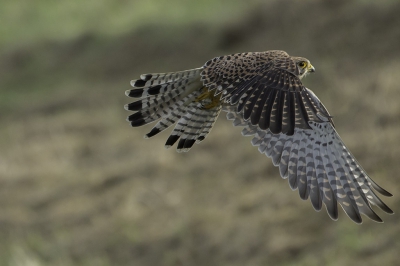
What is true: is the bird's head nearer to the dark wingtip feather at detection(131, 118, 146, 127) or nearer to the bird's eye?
the bird's eye

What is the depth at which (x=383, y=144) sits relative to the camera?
10500 millimetres

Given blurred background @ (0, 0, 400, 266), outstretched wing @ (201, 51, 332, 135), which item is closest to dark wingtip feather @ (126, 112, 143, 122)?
outstretched wing @ (201, 51, 332, 135)

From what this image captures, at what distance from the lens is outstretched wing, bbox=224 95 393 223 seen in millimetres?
6152

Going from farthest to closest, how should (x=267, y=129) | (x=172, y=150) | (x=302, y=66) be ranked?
1. (x=172, y=150)
2. (x=302, y=66)
3. (x=267, y=129)

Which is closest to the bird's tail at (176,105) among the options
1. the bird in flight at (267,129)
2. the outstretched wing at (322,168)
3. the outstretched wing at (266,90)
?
the bird in flight at (267,129)

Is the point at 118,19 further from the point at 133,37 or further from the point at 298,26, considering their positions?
the point at 298,26

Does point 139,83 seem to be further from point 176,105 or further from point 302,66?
point 302,66

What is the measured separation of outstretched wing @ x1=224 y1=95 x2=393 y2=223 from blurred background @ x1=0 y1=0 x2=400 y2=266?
2407 mm

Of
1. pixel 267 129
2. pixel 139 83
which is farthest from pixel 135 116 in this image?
pixel 267 129

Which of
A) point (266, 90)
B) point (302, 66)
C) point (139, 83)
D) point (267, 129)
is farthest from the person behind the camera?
point (302, 66)

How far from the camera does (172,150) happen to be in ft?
46.3

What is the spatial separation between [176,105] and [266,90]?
1.16 m

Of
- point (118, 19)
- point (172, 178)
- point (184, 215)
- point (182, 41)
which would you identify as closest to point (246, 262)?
point (184, 215)

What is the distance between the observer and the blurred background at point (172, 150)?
10.3 m
